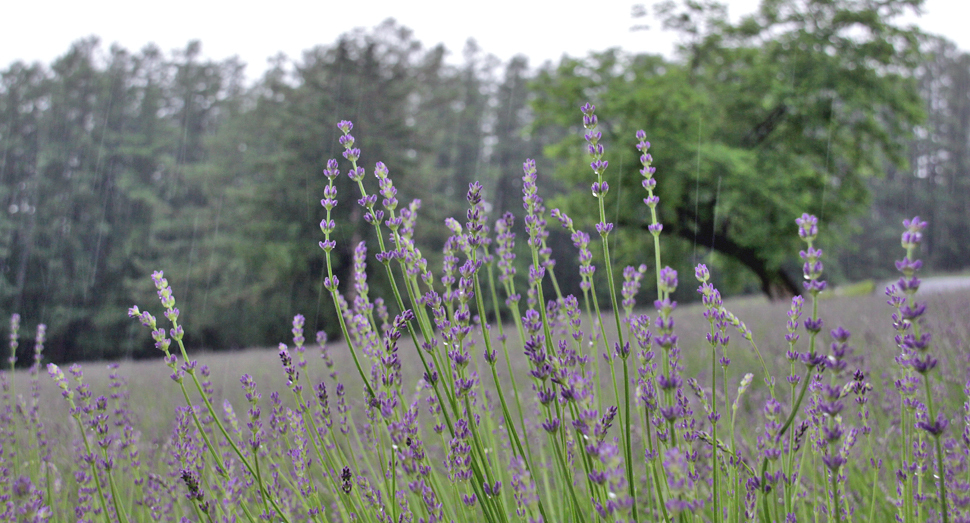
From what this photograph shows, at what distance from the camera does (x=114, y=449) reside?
272 cm

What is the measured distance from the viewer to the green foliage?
13562 mm

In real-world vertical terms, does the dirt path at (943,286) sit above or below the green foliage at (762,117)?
below

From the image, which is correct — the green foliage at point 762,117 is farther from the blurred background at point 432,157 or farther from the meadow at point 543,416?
the meadow at point 543,416

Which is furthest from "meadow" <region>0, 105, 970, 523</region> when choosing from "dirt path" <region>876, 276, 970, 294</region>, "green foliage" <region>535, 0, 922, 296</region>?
"green foliage" <region>535, 0, 922, 296</region>

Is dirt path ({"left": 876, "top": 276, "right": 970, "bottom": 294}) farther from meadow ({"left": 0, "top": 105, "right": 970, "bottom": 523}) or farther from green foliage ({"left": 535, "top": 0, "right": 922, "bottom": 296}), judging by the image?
meadow ({"left": 0, "top": 105, "right": 970, "bottom": 523})

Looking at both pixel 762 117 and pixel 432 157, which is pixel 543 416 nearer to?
pixel 762 117

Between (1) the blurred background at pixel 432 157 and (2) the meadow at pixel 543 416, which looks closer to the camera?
(2) the meadow at pixel 543 416

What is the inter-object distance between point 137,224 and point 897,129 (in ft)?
98.1

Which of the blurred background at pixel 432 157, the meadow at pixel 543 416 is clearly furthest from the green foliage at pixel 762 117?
the meadow at pixel 543 416

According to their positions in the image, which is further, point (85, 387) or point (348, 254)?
point (348, 254)

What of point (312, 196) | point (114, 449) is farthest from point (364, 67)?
point (114, 449)

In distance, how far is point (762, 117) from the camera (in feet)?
51.3

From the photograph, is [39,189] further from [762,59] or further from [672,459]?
[672,459]

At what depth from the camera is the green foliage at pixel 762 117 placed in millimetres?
13562
